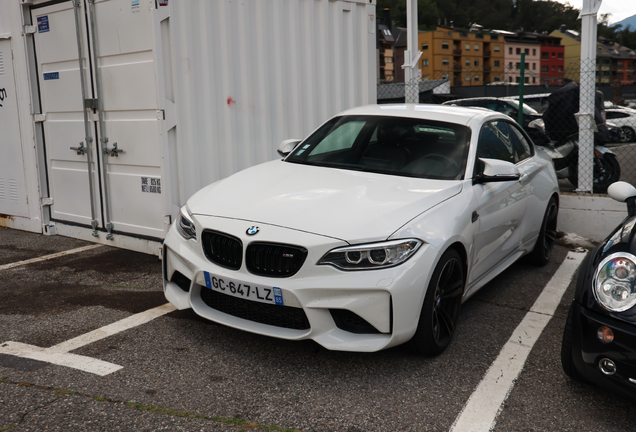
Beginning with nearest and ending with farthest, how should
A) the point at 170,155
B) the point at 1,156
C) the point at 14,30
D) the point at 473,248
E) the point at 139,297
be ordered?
the point at 473,248
the point at 139,297
the point at 170,155
the point at 14,30
the point at 1,156

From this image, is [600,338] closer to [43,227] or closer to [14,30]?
[43,227]

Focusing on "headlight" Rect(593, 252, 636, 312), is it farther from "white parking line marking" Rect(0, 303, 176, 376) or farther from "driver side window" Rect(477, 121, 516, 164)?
"white parking line marking" Rect(0, 303, 176, 376)

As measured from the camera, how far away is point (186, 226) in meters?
3.74

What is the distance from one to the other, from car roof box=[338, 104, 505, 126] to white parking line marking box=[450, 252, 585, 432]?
1.54 meters

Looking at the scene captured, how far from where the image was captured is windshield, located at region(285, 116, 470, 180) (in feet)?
13.7

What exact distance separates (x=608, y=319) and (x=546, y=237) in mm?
3092

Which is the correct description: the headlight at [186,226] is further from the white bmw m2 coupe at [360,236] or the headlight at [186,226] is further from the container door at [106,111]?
the container door at [106,111]

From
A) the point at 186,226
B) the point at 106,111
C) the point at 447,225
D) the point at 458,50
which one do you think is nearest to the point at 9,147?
the point at 106,111

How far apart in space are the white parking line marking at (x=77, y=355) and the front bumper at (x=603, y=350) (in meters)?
2.46

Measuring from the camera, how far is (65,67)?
6234 mm

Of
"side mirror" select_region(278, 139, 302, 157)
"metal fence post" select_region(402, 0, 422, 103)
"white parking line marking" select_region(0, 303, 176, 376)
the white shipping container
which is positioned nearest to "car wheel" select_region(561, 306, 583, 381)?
"white parking line marking" select_region(0, 303, 176, 376)

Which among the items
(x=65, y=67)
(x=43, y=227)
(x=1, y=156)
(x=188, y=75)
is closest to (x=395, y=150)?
(x=188, y=75)

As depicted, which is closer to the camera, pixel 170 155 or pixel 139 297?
pixel 139 297

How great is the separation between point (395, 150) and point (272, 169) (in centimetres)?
92
